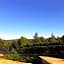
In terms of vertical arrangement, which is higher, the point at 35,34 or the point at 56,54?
the point at 35,34

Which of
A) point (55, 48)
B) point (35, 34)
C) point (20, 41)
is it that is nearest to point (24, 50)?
point (55, 48)

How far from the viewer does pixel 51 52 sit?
13.3 m

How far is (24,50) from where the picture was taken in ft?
48.8

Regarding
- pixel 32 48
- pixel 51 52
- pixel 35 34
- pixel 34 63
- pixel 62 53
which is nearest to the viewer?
pixel 34 63

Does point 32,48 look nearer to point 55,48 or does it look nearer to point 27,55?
point 27,55

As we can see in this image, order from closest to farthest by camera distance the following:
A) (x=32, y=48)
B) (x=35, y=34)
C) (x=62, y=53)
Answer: (x=62, y=53) < (x=32, y=48) < (x=35, y=34)

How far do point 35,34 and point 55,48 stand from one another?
220 ft

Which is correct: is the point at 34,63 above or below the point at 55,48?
below

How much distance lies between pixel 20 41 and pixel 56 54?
1298 inches

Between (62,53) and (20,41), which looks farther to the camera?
(20,41)

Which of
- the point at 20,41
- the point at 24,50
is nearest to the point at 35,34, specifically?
the point at 20,41

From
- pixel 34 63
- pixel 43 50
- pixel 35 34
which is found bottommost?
pixel 34 63

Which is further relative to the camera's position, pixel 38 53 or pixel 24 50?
pixel 24 50

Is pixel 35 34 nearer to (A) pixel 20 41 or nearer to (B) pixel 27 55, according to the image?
(A) pixel 20 41
